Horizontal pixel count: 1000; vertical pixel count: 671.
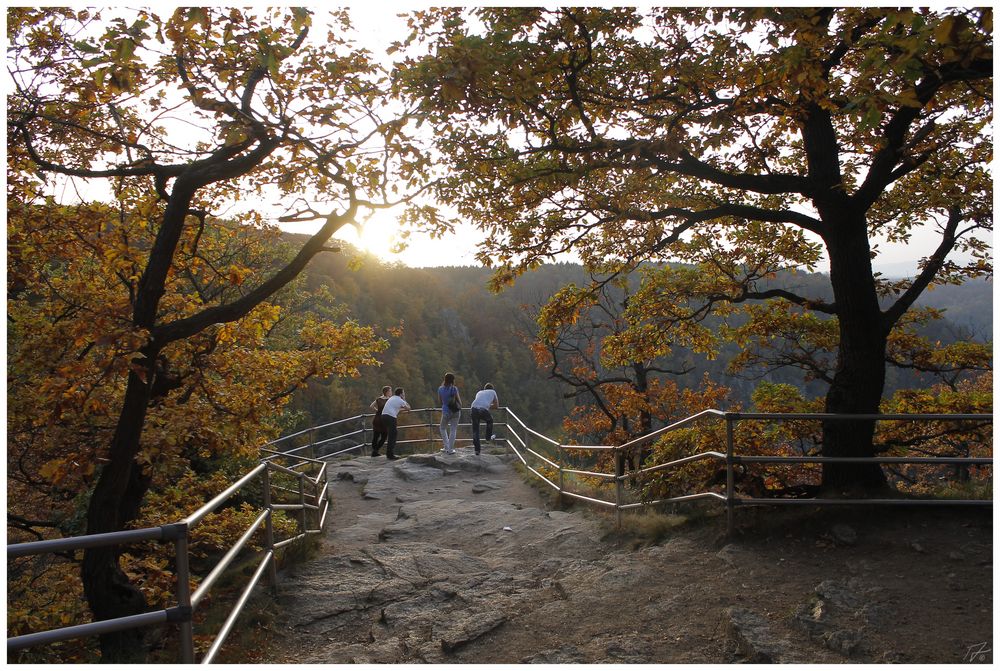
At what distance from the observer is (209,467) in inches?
476

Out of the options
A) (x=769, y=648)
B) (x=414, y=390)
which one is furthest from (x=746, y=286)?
(x=414, y=390)

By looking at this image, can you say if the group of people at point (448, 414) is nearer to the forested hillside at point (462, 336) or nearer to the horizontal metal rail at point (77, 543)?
the horizontal metal rail at point (77, 543)

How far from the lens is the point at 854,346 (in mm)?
6648

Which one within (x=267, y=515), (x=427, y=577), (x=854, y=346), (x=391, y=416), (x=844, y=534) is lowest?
(x=427, y=577)

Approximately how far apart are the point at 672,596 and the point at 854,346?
10.6 feet

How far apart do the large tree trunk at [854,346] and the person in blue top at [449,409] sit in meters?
8.50

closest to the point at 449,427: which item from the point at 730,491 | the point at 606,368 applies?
the point at 606,368

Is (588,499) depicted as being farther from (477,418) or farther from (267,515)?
(477,418)

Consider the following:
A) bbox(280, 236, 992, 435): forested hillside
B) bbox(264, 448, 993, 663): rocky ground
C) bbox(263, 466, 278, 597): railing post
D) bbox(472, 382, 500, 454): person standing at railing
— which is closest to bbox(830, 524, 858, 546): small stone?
bbox(264, 448, 993, 663): rocky ground

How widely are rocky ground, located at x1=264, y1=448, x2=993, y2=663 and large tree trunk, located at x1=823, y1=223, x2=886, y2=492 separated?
918 millimetres

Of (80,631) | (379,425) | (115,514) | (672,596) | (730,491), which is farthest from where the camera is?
(379,425)

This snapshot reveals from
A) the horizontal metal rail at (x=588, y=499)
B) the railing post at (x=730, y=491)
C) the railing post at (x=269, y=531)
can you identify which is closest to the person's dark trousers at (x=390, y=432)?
the horizontal metal rail at (x=588, y=499)

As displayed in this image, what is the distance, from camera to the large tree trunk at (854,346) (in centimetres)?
655

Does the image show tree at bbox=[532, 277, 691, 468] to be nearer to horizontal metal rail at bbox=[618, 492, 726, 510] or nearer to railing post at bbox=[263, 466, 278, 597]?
horizontal metal rail at bbox=[618, 492, 726, 510]
